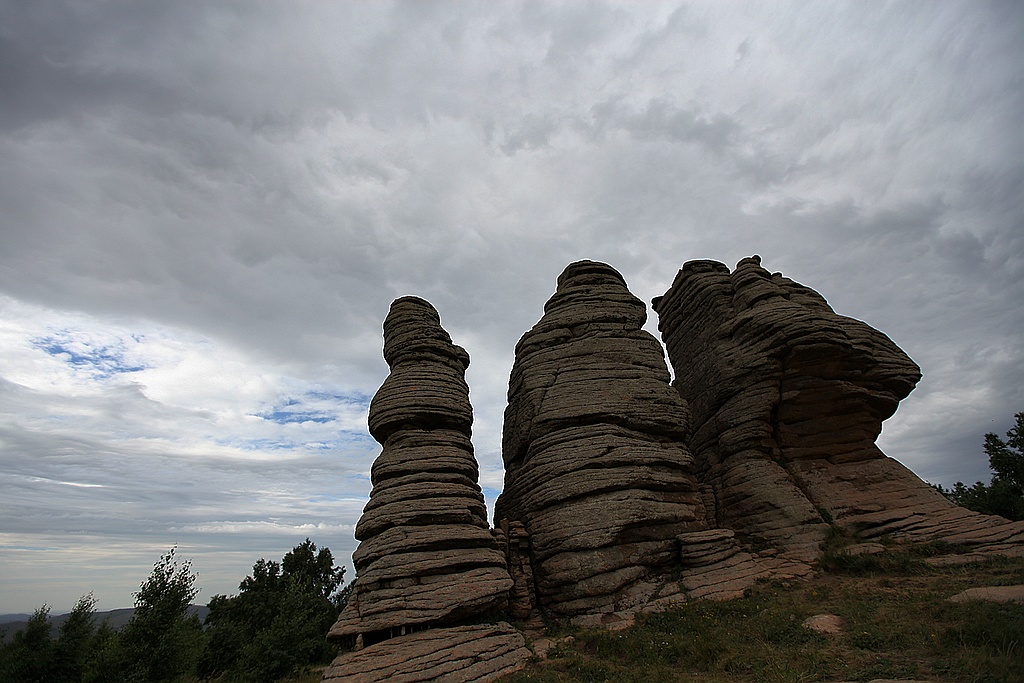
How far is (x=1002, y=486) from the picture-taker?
87.6ft

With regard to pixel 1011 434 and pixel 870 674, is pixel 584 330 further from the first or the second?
pixel 1011 434

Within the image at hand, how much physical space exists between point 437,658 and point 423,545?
10.2ft

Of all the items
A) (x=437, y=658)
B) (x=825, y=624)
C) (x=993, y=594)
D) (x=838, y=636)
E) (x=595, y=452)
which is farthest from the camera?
(x=595, y=452)

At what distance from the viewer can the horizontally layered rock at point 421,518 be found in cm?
1334

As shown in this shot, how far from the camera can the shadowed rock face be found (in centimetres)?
1619

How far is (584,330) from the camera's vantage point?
22.7 meters

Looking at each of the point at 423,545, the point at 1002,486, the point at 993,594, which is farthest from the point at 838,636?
the point at 1002,486

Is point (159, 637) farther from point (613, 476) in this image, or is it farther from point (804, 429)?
point (804, 429)

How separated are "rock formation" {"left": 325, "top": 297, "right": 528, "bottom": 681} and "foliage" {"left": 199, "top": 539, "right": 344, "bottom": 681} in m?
11.5

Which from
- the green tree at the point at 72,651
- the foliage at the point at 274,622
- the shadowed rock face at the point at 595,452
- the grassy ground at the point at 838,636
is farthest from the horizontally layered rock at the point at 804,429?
the green tree at the point at 72,651

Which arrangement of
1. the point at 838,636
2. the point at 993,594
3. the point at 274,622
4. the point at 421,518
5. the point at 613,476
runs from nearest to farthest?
the point at 838,636 < the point at 993,594 < the point at 421,518 < the point at 613,476 < the point at 274,622

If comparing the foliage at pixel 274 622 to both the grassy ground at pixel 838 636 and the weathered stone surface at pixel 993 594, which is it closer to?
the grassy ground at pixel 838 636

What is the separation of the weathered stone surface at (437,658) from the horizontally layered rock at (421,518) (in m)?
0.14

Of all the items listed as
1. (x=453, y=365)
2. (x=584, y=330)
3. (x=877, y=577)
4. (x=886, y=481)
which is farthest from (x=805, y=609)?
(x=453, y=365)
